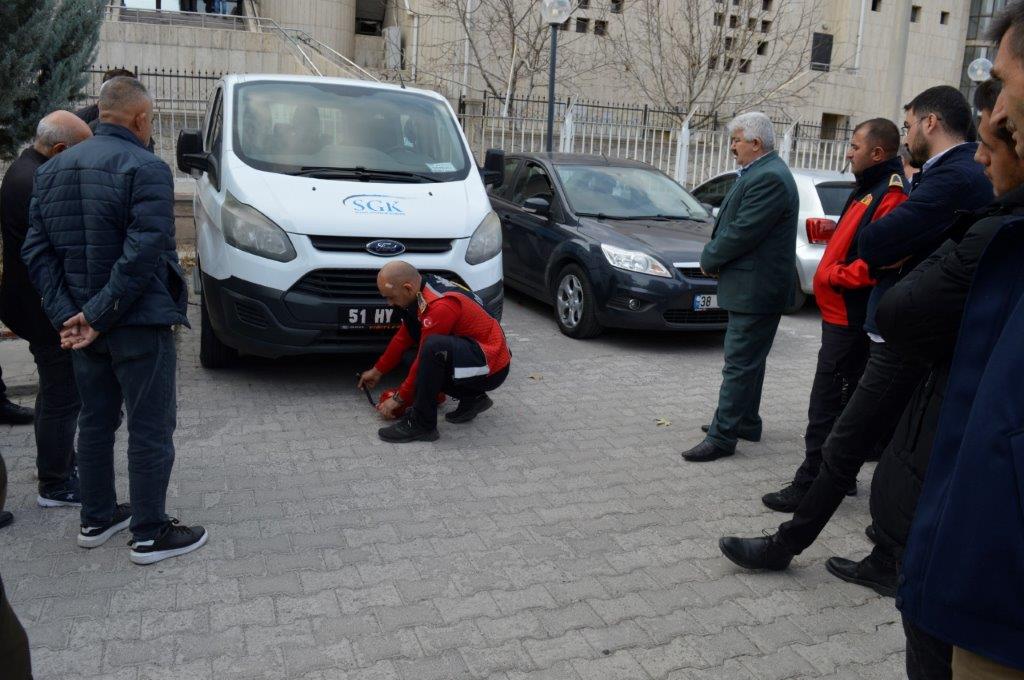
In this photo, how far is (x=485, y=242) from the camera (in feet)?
21.1

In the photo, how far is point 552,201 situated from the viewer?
8.90m

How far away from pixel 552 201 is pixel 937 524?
24.7 ft

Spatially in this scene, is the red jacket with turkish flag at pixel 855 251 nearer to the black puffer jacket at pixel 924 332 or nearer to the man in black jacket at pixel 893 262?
the man in black jacket at pixel 893 262

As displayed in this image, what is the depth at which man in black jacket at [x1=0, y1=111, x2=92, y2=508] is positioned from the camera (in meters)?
4.17

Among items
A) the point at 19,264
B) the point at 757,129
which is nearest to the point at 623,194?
the point at 757,129

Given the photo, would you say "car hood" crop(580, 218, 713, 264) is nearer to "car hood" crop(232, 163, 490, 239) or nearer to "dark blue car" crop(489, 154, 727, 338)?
"dark blue car" crop(489, 154, 727, 338)

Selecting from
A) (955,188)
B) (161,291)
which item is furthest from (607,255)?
(161,291)

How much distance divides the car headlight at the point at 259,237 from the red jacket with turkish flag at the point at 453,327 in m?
0.88

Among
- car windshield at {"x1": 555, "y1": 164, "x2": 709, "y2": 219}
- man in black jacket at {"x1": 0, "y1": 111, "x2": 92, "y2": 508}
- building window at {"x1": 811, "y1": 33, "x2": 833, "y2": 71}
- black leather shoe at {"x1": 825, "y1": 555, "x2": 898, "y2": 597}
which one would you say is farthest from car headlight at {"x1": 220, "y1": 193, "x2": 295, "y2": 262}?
building window at {"x1": 811, "y1": 33, "x2": 833, "y2": 71}

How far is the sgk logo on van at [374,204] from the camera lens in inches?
236

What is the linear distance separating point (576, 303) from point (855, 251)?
13.2 ft

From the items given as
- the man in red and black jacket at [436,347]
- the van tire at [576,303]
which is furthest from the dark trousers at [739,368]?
the van tire at [576,303]

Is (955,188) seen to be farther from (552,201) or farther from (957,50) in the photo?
(957,50)

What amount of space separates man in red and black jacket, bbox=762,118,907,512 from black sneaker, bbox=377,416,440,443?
201 cm
